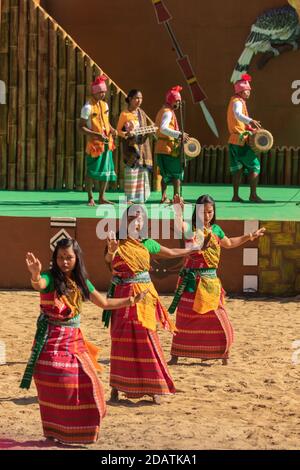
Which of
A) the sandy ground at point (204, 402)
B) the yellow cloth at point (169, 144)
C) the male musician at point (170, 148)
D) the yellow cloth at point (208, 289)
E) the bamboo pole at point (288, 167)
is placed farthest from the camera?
the bamboo pole at point (288, 167)

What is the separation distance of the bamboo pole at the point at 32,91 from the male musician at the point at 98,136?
1.98 metres

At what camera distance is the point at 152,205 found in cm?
1573

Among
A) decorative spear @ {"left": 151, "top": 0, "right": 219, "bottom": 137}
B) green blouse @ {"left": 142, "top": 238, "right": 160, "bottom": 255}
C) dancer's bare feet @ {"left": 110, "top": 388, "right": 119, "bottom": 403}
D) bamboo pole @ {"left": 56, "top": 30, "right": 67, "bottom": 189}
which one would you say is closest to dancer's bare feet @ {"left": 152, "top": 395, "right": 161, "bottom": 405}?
dancer's bare feet @ {"left": 110, "top": 388, "right": 119, "bottom": 403}

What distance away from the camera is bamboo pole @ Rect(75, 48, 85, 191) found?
679 inches

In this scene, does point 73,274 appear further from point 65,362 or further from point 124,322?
point 124,322

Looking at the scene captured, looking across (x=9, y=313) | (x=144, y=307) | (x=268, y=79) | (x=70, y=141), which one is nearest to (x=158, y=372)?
(x=144, y=307)

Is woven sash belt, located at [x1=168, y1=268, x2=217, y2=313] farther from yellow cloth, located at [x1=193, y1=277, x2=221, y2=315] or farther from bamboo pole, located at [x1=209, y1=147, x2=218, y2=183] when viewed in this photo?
bamboo pole, located at [x1=209, y1=147, x2=218, y2=183]

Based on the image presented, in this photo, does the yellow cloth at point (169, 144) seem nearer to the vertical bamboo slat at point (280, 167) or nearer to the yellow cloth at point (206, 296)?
the vertical bamboo slat at point (280, 167)

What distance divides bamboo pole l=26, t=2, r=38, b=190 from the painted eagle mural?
3.54 metres

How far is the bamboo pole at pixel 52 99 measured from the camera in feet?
56.7

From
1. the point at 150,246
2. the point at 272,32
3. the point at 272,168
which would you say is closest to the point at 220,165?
the point at 272,168

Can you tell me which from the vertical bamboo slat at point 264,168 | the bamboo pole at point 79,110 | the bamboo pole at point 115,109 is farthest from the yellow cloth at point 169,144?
the vertical bamboo slat at point 264,168

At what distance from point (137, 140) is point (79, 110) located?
2.42 meters

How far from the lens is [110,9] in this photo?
19672 millimetres
